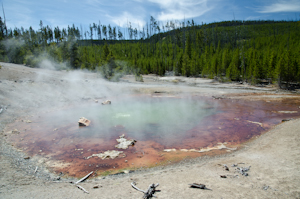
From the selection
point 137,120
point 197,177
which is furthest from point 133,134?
point 197,177

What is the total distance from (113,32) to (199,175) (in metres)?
111

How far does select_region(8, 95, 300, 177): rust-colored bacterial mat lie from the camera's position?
923 centimetres

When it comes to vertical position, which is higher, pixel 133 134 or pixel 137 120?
pixel 137 120

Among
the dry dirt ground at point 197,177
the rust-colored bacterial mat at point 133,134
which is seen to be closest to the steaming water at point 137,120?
the rust-colored bacterial mat at point 133,134

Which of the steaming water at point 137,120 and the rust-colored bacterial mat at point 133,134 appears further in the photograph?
the steaming water at point 137,120

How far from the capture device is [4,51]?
42.2 m

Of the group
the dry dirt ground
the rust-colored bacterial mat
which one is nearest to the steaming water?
the rust-colored bacterial mat

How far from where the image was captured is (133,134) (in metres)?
12.6

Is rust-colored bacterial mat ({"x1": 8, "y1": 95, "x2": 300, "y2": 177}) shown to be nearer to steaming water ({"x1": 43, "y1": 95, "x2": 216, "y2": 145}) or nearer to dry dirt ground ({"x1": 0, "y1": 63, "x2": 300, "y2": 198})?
steaming water ({"x1": 43, "y1": 95, "x2": 216, "y2": 145})

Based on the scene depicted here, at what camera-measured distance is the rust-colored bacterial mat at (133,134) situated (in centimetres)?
923

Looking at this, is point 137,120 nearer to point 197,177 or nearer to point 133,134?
point 133,134

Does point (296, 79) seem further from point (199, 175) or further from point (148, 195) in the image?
point (148, 195)

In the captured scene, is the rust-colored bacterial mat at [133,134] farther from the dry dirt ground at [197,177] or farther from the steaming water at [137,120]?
the dry dirt ground at [197,177]

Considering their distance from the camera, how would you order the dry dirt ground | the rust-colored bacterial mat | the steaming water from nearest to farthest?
1. the dry dirt ground
2. the rust-colored bacterial mat
3. the steaming water
